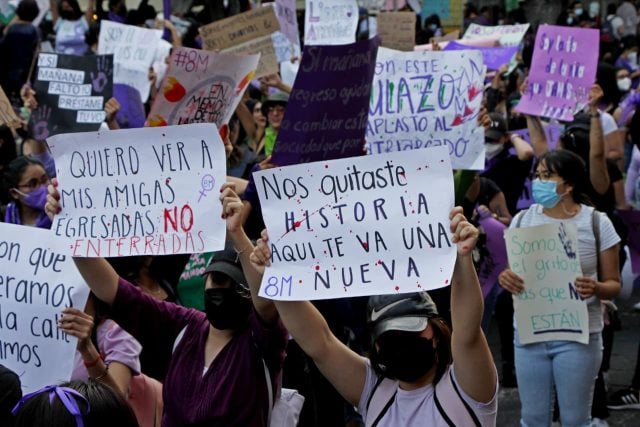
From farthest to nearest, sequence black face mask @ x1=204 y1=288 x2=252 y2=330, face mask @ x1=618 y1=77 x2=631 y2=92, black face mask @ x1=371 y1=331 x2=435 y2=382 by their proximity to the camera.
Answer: face mask @ x1=618 y1=77 x2=631 y2=92
black face mask @ x1=204 y1=288 x2=252 y2=330
black face mask @ x1=371 y1=331 x2=435 y2=382

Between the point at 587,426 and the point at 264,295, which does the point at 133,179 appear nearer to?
the point at 264,295

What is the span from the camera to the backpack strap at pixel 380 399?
3.52 m

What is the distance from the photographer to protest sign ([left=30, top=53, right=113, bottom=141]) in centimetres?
788

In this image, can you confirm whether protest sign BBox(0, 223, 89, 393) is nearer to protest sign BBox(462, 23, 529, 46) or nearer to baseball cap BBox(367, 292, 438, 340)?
baseball cap BBox(367, 292, 438, 340)

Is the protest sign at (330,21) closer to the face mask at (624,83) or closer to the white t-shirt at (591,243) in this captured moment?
the white t-shirt at (591,243)

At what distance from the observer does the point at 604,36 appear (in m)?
20.3

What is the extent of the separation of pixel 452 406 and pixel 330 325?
8.96 ft

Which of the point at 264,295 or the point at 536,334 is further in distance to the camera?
the point at 536,334

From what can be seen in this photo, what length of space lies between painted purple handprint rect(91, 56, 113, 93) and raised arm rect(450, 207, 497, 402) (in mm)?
5039

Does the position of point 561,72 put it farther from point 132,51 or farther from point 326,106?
point 132,51

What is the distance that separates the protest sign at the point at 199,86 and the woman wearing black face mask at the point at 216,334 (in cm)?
205

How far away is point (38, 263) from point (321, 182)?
1354 mm

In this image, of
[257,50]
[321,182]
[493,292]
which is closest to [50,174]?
[257,50]

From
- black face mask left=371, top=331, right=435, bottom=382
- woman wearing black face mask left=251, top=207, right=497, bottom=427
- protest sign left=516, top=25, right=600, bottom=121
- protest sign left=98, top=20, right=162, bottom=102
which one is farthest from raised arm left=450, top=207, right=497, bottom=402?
protest sign left=98, top=20, right=162, bottom=102
